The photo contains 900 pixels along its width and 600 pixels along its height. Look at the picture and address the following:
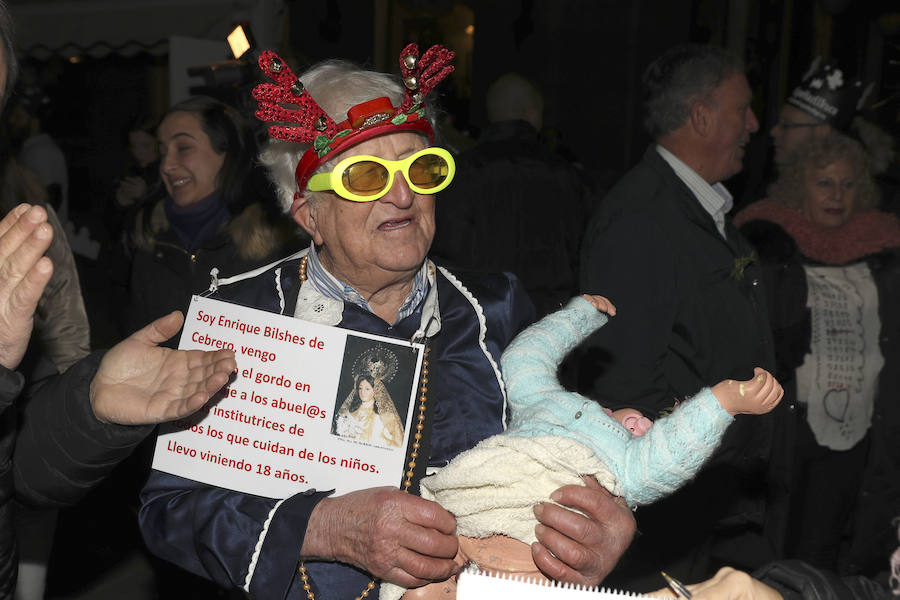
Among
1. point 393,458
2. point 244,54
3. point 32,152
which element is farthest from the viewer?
point 32,152

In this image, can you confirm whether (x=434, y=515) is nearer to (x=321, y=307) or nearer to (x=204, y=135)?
(x=321, y=307)

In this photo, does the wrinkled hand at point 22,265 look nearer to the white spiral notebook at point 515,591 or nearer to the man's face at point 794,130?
the white spiral notebook at point 515,591

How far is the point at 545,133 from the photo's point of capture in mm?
9266

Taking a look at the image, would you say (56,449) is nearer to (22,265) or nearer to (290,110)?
(22,265)

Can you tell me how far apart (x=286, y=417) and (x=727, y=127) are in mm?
2580

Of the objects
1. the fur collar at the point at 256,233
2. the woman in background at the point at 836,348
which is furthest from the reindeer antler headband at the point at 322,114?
the woman in background at the point at 836,348

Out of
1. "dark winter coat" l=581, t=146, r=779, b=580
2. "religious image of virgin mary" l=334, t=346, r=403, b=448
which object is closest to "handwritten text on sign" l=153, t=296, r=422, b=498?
"religious image of virgin mary" l=334, t=346, r=403, b=448

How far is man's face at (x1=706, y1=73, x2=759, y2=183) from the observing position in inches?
145

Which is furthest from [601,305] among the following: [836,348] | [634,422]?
[836,348]

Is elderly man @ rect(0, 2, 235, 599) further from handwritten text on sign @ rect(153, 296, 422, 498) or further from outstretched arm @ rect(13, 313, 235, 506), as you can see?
handwritten text on sign @ rect(153, 296, 422, 498)

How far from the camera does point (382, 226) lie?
6.89 feet

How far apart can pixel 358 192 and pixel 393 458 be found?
646 mm

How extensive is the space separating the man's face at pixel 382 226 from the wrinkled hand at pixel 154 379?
0.45m

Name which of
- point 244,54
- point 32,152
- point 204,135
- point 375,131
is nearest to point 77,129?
point 32,152
